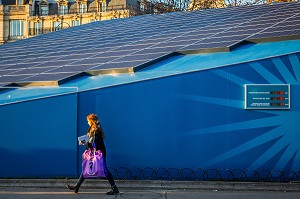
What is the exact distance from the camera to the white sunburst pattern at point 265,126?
38.3 ft

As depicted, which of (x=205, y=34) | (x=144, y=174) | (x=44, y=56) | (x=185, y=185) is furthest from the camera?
(x=44, y=56)

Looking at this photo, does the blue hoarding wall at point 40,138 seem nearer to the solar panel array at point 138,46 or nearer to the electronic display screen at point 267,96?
the solar panel array at point 138,46

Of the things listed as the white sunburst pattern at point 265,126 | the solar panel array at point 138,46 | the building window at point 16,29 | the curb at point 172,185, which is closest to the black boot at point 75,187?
the curb at point 172,185

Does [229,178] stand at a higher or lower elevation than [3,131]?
lower

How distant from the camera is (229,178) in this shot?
38.6 ft

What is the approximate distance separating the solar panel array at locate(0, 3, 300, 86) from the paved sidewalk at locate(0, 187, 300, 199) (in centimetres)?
384

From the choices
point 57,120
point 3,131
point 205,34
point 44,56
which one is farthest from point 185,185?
point 44,56

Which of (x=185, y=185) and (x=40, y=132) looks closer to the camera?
(x=185, y=185)

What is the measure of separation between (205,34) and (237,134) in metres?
5.70

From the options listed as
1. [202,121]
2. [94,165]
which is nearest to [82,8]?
[202,121]

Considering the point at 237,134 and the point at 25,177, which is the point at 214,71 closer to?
the point at 237,134

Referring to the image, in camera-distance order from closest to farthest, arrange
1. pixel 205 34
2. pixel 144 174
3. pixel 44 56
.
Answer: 1. pixel 144 174
2. pixel 205 34
3. pixel 44 56

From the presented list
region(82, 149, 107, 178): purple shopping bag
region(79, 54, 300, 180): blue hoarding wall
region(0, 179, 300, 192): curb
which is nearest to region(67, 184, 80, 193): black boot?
region(82, 149, 107, 178): purple shopping bag

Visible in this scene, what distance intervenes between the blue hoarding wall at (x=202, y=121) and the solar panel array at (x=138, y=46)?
1724 millimetres
